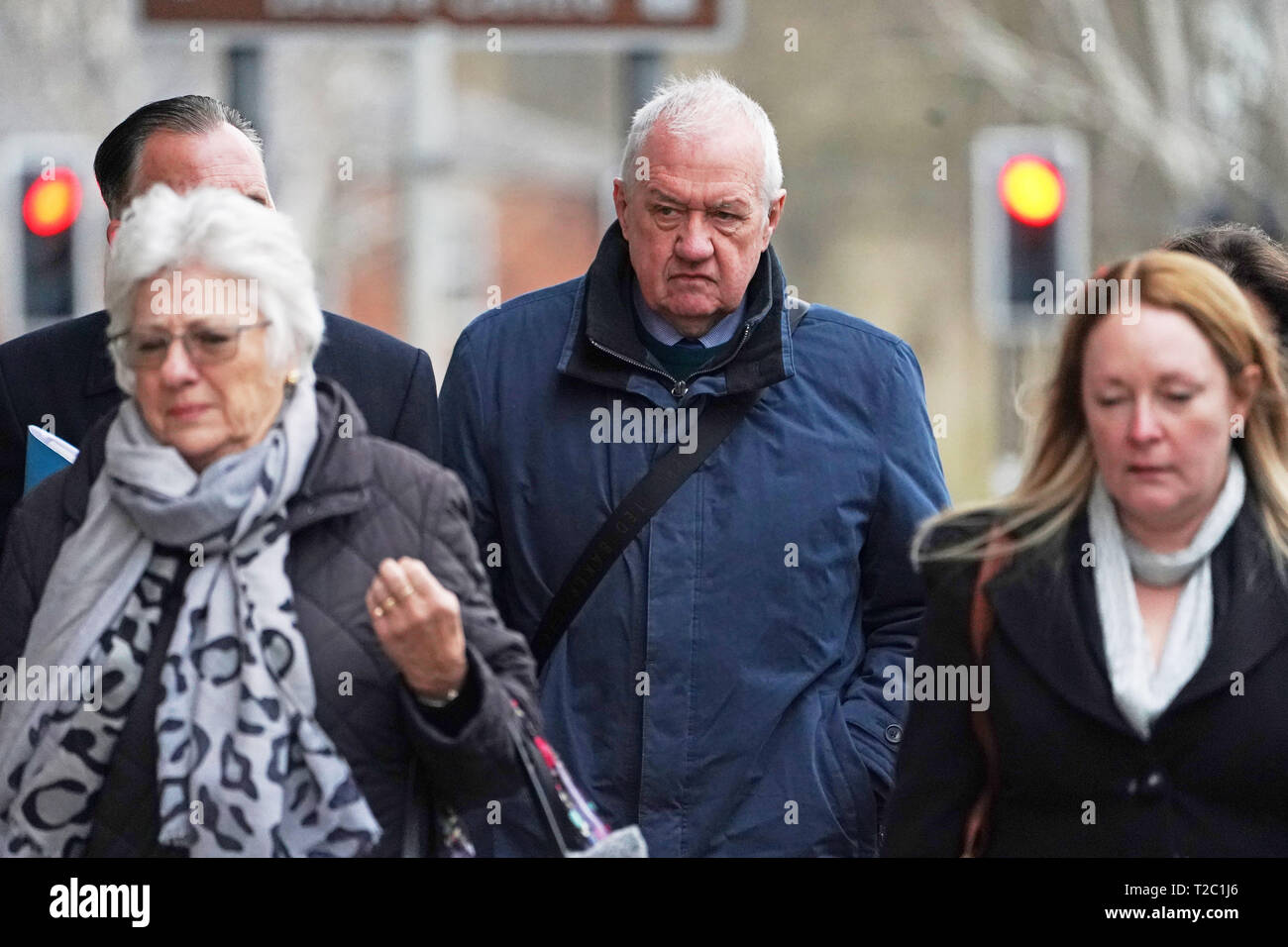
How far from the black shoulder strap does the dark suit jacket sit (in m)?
0.35

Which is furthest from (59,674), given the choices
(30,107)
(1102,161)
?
(1102,161)

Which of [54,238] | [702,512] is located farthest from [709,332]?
[54,238]

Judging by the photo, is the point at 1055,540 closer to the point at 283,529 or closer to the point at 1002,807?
the point at 1002,807

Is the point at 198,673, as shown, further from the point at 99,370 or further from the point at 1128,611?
the point at 1128,611

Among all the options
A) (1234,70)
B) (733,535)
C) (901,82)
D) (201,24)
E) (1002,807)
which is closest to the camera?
(1002,807)

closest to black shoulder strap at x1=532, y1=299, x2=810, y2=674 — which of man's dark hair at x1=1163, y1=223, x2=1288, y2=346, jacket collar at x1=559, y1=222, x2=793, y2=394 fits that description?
jacket collar at x1=559, y1=222, x2=793, y2=394

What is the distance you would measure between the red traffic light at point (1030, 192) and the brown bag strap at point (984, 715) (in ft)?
20.1

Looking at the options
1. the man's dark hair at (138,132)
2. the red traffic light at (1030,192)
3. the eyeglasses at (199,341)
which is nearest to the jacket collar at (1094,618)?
the eyeglasses at (199,341)

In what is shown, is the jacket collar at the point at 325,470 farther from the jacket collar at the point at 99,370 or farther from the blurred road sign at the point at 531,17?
the blurred road sign at the point at 531,17

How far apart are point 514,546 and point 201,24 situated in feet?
7.93

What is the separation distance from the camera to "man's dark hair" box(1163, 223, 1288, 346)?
454cm

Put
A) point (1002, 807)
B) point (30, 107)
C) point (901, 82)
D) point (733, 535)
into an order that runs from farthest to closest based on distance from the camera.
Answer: point (901, 82), point (30, 107), point (733, 535), point (1002, 807)

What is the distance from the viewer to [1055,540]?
11.5ft

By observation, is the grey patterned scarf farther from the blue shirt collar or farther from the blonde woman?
the blue shirt collar
